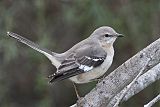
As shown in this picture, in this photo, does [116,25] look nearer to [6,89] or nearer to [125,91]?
[6,89]

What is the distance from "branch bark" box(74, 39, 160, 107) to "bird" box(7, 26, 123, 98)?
0.83 m

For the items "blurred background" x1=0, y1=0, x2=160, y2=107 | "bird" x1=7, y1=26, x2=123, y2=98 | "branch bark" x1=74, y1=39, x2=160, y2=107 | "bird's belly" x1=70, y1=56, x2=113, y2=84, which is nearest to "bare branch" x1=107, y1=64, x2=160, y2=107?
"branch bark" x1=74, y1=39, x2=160, y2=107

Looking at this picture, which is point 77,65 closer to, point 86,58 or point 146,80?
point 86,58

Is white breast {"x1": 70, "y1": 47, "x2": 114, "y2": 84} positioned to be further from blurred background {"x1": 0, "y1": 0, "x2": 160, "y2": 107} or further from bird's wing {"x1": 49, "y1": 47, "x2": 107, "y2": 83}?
blurred background {"x1": 0, "y1": 0, "x2": 160, "y2": 107}

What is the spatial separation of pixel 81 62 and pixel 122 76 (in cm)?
134

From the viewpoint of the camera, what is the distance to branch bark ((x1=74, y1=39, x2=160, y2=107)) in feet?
14.6

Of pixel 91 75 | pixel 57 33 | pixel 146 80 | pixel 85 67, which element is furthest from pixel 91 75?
pixel 57 33

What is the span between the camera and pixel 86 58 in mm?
5867

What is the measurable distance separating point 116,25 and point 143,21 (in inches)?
19.9

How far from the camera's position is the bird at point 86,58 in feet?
18.2

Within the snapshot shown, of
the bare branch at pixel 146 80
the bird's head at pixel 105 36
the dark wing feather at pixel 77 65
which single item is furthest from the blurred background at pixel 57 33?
the bare branch at pixel 146 80

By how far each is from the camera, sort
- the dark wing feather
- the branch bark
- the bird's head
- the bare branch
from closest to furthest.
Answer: the bare branch
the branch bark
the dark wing feather
the bird's head

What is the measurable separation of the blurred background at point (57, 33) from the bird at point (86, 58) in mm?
1591

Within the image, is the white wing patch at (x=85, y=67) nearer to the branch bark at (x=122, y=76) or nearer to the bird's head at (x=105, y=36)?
the bird's head at (x=105, y=36)
